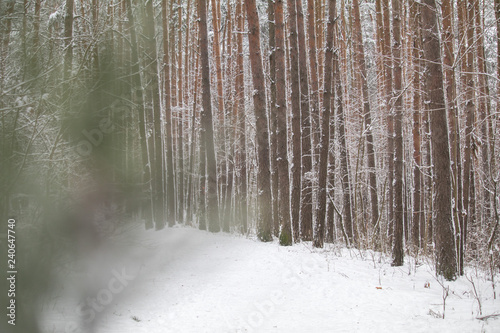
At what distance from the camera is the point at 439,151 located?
6.44 m

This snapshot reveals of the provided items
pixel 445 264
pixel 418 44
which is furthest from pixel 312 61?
pixel 445 264

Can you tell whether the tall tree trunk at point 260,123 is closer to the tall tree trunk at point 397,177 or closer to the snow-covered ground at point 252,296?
the snow-covered ground at point 252,296

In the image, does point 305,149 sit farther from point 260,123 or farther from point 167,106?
point 167,106

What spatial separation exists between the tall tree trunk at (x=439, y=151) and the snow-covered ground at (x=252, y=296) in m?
0.48

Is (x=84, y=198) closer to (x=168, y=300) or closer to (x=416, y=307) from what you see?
(x=168, y=300)

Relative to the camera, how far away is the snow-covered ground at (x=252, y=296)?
154 inches

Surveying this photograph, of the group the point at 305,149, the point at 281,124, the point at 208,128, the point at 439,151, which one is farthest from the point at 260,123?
the point at 439,151

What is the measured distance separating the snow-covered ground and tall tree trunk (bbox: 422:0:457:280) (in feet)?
1.57

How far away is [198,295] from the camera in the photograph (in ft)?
21.3

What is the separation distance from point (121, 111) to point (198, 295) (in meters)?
4.19

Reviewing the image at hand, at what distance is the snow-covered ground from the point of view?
3913 millimetres

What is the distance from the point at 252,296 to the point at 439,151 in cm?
441

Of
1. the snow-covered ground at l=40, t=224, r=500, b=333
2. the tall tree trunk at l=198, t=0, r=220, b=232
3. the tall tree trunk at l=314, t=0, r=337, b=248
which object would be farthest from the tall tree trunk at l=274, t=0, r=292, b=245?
the tall tree trunk at l=198, t=0, r=220, b=232

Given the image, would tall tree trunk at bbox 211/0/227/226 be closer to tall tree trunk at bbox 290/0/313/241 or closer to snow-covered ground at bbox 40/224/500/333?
tall tree trunk at bbox 290/0/313/241
